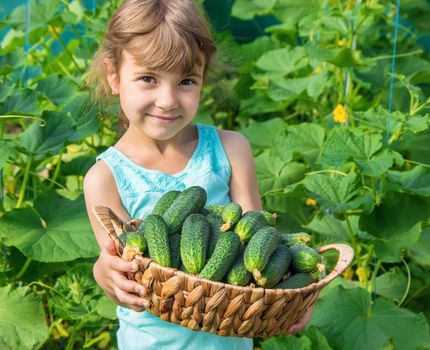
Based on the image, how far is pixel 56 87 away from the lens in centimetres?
379

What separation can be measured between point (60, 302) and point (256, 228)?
1286 millimetres

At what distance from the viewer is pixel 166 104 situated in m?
2.38

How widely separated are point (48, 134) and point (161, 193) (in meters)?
1.08

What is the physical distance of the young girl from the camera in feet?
7.92

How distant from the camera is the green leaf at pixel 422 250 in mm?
3463

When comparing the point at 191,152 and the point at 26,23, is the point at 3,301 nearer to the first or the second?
the point at 191,152

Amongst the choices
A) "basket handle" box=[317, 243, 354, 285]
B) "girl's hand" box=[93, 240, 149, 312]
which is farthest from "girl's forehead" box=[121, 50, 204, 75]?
"basket handle" box=[317, 243, 354, 285]

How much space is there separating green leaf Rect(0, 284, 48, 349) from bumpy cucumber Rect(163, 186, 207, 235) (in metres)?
0.93

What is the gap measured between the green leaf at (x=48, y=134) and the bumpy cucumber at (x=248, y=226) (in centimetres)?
141

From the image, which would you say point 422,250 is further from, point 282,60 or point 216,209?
point 282,60

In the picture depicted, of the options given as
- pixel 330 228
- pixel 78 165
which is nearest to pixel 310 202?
pixel 330 228

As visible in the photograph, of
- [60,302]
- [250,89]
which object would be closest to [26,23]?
[250,89]

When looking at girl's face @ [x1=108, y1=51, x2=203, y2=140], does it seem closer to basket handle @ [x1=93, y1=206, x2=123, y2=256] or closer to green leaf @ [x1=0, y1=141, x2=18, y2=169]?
basket handle @ [x1=93, y1=206, x2=123, y2=256]

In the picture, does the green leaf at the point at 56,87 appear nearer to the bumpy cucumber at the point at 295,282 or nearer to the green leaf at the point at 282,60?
the green leaf at the point at 282,60
